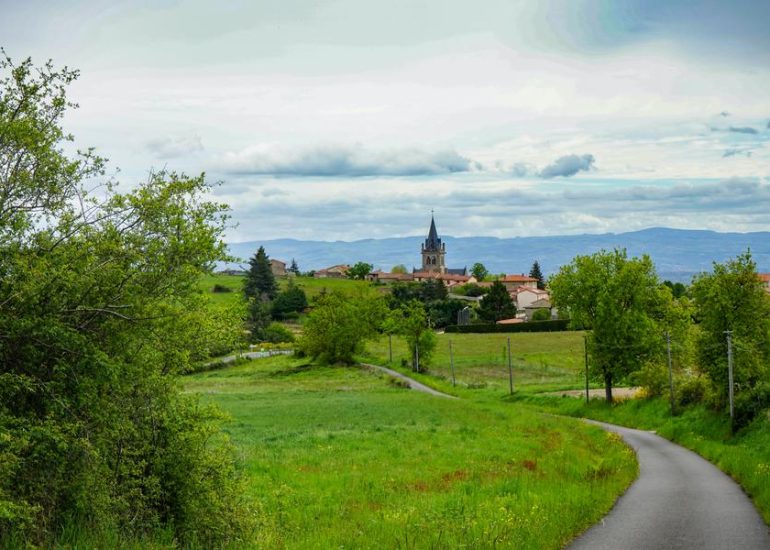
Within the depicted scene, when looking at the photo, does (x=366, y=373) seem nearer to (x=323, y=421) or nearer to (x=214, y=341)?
(x=323, y=421)

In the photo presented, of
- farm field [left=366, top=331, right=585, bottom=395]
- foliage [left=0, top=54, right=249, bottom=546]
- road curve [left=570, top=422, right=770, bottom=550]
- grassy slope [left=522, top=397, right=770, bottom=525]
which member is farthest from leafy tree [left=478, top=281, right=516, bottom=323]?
foliage [left=0, top=54, right=249, bottom=546]

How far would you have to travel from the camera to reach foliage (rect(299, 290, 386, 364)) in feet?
302

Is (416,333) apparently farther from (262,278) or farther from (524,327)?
(262,278)

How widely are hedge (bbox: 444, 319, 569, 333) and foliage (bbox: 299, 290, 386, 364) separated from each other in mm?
29156

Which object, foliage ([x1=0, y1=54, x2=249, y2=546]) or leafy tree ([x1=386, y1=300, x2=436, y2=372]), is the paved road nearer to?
leafy tree ([x1=386, y1=300, x2=436, y2=372])

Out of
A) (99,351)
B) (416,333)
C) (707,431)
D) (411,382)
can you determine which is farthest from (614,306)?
(99,351)

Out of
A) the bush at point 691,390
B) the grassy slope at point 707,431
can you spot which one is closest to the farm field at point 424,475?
the grassy slope at point 707,431

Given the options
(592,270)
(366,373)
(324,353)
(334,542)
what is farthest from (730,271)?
(324,353)

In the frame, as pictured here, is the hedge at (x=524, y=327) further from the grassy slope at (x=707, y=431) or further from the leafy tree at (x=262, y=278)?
the grassy slope at (x=707, y=431)

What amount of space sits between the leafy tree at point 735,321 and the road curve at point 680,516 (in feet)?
26.7

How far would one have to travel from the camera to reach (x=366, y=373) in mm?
82938

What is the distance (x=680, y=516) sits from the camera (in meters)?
16.6

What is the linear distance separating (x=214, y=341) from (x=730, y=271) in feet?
94.4

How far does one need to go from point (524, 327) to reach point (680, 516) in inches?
4027
